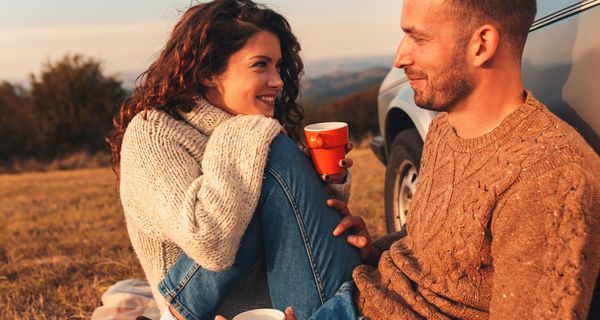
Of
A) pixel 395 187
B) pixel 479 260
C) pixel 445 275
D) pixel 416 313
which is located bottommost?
pixel 395 187

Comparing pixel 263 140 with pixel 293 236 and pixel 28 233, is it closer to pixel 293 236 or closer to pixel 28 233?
pixel 293 236

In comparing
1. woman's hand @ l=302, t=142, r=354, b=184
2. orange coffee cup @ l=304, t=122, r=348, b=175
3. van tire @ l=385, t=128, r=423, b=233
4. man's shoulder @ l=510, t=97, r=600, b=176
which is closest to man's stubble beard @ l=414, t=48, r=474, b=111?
man's shoulder @ l=510, t=97, r=600, b=176

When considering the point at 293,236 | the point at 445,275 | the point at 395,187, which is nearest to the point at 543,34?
the point at 445,275

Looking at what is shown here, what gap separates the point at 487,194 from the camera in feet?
5.76

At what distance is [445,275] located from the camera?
6.55ft

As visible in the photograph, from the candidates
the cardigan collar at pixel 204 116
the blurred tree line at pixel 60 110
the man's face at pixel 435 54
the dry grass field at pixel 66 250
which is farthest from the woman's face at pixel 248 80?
the blurred tree line at pixel 60 110

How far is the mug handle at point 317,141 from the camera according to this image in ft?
8.20

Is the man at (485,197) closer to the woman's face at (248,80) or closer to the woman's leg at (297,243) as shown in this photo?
the woman's leg at (297,243)

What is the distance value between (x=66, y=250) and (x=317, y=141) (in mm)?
3394


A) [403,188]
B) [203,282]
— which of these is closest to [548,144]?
[203,282]

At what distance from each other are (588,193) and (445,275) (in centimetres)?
53

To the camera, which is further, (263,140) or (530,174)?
(263,140)

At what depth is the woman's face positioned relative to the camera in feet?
9.41

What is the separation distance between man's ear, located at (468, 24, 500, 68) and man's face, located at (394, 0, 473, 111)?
3 cm
